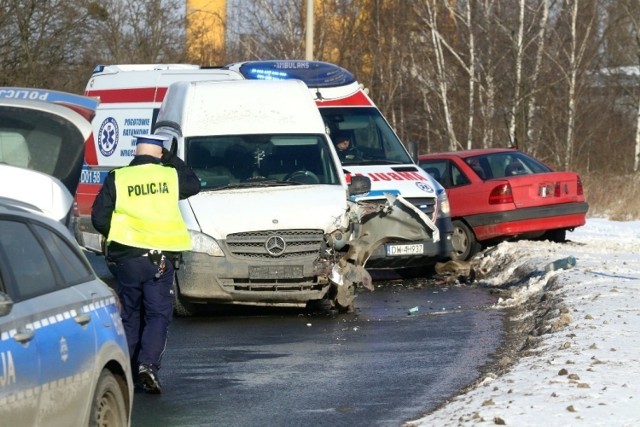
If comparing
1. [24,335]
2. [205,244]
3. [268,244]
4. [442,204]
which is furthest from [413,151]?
[24,335]

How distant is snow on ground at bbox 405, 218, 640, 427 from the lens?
7605 millimetres

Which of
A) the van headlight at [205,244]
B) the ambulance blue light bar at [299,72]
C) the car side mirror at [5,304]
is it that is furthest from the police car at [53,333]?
the ambulance blue light bar at [299,72]

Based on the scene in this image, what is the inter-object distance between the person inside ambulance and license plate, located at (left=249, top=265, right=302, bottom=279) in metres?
4.81

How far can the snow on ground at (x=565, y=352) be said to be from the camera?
25.0ft

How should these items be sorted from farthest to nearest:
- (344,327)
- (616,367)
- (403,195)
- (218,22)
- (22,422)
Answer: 1. (218,22)
2. (403,195)
3. (344,327)
4. (616,367)
5. (22,422)

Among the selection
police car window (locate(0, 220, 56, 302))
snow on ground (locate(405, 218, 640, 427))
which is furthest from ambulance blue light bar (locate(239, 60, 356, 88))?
police car window (locate(0, 220, 56, 302))

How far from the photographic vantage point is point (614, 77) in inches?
2024

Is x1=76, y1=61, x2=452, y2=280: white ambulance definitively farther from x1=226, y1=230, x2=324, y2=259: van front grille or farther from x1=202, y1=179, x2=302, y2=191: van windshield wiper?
x1=226, y1=230, x2=324, y2=259: van front grille

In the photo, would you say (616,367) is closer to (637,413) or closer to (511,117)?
(637,413)

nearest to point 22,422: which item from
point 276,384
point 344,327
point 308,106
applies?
point 276,384

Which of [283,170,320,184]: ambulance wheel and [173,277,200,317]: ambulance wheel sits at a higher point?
[283,170,320,184]: ambulance wheel

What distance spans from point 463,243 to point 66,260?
13232 millimetres

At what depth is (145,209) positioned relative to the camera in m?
9.38

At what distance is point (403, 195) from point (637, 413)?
31.2 feet
